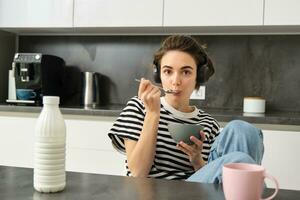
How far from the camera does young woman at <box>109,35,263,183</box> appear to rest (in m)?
1.07

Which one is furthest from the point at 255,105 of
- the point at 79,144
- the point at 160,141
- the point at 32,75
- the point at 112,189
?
the point at 112,189

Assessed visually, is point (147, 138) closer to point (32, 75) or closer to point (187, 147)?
point (187, 147)

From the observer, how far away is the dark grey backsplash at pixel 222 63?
257 centimetres

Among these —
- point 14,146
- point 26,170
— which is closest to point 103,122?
point 14,146

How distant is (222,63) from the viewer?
2678 millimetres

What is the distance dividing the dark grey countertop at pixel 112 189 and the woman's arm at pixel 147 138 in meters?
0.36

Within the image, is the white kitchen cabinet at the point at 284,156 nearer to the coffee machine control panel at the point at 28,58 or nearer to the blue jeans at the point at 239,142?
the blue jeans at the point at 239,142

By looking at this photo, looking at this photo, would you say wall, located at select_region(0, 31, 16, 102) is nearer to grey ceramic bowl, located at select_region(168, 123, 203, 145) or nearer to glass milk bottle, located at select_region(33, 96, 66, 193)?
grey ceramic bowl, located at select_region(168, 123, 203, 145)
